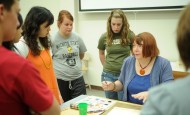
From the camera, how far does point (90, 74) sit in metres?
4.63

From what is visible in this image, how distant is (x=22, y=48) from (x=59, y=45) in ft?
2.61

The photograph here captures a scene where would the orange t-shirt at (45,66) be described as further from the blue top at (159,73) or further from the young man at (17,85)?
the young man at (17,85)

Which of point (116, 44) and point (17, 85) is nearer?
point (17, 85)

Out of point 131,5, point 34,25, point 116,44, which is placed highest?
point 131,5

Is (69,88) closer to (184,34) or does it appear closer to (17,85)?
(17,85)

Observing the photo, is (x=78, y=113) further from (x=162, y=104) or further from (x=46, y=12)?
(x=162, y=104)

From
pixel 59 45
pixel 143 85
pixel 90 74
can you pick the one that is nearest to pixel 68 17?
pixel 59 45

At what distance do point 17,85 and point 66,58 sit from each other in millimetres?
1882

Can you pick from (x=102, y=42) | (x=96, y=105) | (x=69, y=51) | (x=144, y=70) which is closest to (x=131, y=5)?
(x=102, y=42)

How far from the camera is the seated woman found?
2002 millimetres

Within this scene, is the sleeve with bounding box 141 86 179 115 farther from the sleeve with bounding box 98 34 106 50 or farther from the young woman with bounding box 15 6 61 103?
the sleeve with bounding box 98 34 106 50

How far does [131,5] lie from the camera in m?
3.80

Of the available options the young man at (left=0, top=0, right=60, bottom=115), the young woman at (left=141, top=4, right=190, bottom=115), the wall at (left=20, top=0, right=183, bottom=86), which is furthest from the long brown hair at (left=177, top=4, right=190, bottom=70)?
the wall at (left=20, top=0, right=183, bottom=86)

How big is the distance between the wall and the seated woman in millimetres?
1200
